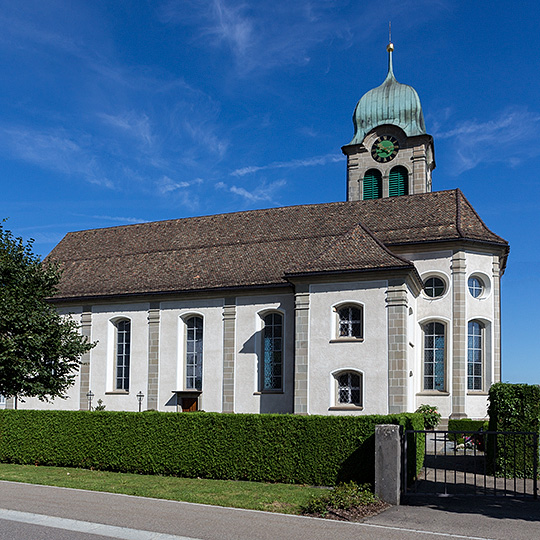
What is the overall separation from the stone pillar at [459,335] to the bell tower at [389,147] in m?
12.8

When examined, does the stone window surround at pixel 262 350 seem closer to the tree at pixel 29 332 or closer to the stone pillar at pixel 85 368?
the tree at pixel 29 332

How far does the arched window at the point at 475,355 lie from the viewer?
29.2 metres

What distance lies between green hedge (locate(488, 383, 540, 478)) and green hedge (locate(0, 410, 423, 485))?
228 cm

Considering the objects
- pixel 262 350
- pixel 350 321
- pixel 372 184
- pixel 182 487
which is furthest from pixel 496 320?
pixel 182 487

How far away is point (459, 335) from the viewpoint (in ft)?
94.9

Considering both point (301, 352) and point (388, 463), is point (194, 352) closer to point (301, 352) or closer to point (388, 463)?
point (301, 352)

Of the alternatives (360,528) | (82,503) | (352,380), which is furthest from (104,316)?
(360,528)

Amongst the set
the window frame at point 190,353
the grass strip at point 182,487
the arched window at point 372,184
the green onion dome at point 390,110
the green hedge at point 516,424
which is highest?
the green onion dome at point 390,110

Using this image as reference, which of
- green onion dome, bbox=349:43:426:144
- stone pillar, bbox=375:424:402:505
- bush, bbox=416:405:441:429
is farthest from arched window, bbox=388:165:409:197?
stone pillar, bbox=375:424:402:505

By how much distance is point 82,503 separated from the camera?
13508mm

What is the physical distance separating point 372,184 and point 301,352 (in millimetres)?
20464

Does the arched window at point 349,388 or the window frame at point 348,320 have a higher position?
the window frame at point 348,320

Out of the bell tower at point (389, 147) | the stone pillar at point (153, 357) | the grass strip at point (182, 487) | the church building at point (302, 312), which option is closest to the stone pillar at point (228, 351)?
the church building at point (302, 312)

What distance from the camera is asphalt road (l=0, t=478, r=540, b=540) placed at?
1077 centimetres
